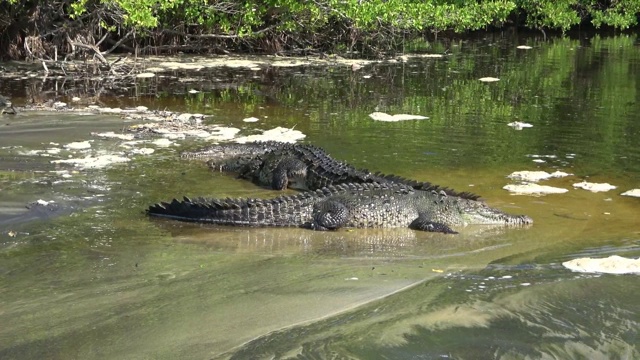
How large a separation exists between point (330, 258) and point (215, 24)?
15233mm

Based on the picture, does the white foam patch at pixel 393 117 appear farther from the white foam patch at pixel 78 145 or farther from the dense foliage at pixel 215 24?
the dense foliage at pixel 215 24

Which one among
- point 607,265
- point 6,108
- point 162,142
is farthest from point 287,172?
point 6,108

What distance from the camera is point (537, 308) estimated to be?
4629mm

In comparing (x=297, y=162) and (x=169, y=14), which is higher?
(x=169, y=14)

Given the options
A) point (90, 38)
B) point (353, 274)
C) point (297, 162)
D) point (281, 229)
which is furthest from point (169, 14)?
point (353, 274)

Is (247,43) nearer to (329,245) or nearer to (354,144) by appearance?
(354,144)

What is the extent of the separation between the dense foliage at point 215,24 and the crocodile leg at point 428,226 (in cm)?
901

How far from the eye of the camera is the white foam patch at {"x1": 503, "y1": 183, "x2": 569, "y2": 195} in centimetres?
790

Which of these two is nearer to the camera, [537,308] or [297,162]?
[537,308]

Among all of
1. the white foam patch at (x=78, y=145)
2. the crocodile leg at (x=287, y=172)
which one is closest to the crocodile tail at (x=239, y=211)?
the crocodile leg at (x=287, y=172)

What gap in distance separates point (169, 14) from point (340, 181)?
12696 millimetres

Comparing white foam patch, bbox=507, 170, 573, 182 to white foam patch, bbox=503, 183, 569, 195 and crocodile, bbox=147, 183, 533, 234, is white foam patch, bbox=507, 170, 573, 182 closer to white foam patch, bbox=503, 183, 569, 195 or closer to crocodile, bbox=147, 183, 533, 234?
white foam patch, bbox=503, 183, 569, 195

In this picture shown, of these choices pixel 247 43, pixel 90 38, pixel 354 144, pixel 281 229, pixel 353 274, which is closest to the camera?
pixel 353 274

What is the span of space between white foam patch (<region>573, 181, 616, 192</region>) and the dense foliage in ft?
29.7
